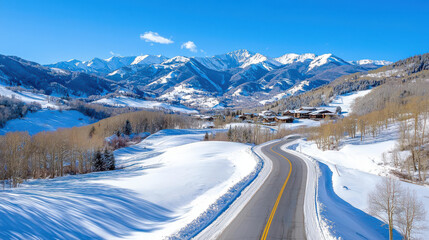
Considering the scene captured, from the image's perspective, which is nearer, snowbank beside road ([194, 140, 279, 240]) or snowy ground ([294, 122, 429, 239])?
snowbank beside road ([194, 140, 279, 240])

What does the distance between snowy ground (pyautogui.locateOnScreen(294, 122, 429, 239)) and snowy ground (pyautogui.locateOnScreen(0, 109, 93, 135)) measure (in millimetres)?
148571

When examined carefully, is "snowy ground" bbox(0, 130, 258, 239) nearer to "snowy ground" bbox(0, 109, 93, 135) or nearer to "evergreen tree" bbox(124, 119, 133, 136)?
"evergreen tree" bbox(124, 119, 133, 136)

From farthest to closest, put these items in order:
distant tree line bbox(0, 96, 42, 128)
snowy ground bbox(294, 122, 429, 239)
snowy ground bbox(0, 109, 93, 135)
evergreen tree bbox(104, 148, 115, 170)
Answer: snowy ground bbox(0, 109, 93, 135)
distant tree line bbox(0, 96, 42, 128)
evergreen tree bbox(104, 148, 115, 170)
snowy ground bbox(294, 122, 429, 239)

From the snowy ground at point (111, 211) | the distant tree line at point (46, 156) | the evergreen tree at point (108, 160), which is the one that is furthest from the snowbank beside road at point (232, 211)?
the distant tree line at point (46, 156)

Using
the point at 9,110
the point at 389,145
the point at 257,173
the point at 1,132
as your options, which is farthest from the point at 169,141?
the point at 9,110

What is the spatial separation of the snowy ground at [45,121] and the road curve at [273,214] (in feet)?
483

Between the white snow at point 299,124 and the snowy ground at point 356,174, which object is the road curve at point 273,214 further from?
the white snow at point 299,124

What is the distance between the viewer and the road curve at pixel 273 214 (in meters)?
13.5

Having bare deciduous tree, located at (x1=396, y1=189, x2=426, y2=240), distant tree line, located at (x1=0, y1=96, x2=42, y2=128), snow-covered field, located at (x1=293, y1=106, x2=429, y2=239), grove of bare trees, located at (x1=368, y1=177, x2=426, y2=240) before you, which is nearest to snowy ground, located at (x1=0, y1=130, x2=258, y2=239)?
snow-covered field, located at (x1=293, y1=106, x2=429, y2=239)

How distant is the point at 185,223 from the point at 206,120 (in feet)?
547

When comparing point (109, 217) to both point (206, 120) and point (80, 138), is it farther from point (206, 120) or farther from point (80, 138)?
point (206, 120)

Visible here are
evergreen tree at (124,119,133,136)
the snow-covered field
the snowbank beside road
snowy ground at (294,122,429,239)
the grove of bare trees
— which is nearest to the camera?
the snowbank beside road

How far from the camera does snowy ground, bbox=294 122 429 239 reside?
1706 centimetres

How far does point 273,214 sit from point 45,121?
651 ft
